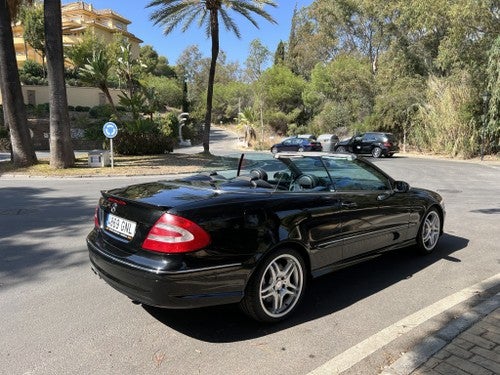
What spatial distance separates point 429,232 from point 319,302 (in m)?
2.34

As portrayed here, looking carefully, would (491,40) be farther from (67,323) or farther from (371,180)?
(67,323)

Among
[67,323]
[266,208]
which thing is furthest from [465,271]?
[67,323]

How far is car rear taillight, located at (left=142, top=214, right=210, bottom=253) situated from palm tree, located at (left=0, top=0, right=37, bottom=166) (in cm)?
1558

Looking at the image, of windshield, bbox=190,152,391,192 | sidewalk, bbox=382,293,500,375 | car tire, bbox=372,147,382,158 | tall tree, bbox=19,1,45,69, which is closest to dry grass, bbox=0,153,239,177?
windshield, bbox=190,152,391,192

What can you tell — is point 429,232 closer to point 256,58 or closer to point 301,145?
point 301,145

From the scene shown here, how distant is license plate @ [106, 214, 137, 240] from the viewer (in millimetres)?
3622

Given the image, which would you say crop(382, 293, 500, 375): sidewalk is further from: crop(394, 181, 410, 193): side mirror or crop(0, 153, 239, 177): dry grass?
crop(0, 153, 239, 177): dry grass

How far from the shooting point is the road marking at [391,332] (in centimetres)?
309

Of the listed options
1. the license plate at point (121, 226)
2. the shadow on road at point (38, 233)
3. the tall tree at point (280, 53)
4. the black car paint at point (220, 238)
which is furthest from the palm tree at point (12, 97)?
the tall tree at point (280, 53)

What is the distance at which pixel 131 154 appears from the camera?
23938mm

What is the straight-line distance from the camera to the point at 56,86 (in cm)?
1586

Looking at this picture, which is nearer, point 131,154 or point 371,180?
point 371,180

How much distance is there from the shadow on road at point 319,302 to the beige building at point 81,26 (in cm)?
5447

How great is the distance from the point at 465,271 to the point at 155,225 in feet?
12.6
